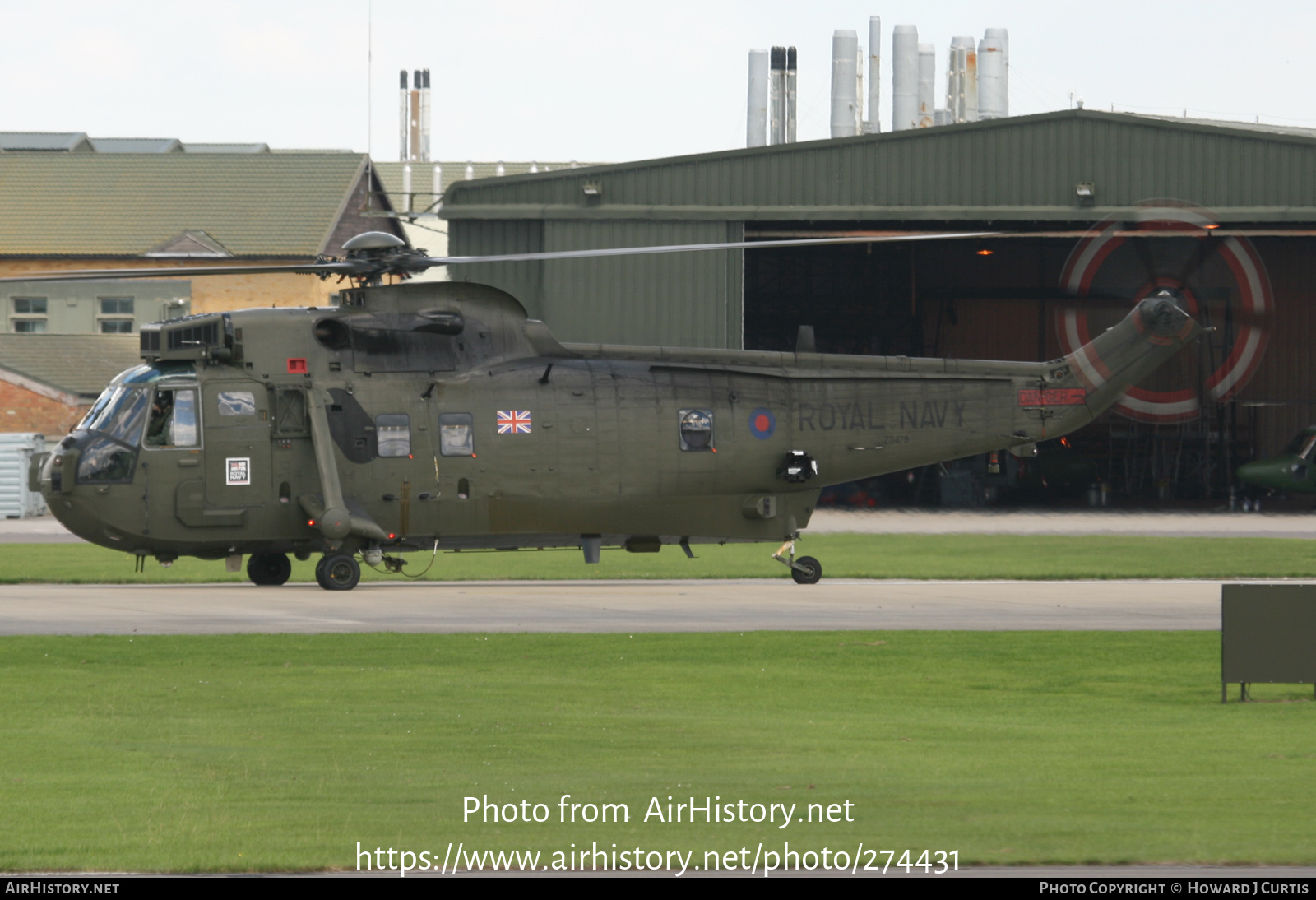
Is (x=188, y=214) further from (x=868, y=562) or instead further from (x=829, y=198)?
(x=868, y=562)

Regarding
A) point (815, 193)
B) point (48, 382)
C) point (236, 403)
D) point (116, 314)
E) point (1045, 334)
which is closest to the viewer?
point (236, 403)

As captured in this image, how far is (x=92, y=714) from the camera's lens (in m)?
13.4

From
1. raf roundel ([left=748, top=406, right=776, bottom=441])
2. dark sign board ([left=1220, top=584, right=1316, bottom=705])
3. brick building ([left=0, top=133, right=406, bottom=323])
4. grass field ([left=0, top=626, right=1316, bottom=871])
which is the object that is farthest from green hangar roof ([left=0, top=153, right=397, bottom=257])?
dark sign board ([left=1220, top=584, right=1316, bottom=705])

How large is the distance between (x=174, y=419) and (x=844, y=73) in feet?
180

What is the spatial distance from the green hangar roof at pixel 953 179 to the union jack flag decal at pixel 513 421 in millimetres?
16142

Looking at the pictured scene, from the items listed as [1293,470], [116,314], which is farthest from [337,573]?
[116,314]

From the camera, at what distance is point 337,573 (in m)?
22.8

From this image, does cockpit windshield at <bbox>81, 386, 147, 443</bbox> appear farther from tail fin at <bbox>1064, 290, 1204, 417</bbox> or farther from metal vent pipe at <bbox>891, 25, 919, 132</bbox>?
metal vent pipe at <bbox>891, 25, 919, 132</bbox>

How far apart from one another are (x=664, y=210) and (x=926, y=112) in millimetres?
38391

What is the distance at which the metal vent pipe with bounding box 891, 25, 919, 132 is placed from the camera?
243ft

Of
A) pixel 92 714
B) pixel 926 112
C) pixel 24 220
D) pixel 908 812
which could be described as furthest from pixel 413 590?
pixel 926 112

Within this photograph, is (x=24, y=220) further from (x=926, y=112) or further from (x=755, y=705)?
(x=755, y=705)


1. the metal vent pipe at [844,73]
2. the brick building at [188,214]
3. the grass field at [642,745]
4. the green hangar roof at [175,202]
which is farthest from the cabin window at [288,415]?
the metal vent pipe at [844,73]

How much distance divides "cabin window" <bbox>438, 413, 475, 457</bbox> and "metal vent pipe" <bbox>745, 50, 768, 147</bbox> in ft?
163
